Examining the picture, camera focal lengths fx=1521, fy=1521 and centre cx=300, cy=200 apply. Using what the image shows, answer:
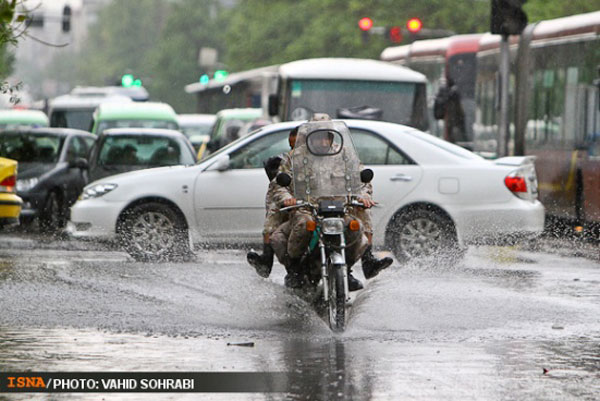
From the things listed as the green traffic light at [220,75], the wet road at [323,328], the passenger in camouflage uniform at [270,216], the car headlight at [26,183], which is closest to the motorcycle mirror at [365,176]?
the passenger in camouflage uniform at [270,216]

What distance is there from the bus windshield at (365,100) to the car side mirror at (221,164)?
6789 mm

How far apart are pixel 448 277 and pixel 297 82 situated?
9993 millimetres

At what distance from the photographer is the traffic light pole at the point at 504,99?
21859 mm

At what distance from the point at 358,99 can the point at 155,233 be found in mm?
7430

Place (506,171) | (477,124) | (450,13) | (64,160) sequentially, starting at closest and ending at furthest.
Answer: (506,171), (64,160), (477,124), (450,13)

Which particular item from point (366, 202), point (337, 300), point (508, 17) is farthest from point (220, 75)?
point (337, 300)

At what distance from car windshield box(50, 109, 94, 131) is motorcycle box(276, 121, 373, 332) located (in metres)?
23.3

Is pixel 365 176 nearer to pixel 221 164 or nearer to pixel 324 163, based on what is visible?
pixel 324 163

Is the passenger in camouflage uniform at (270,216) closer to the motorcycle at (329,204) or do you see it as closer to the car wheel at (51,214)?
the motorcycle at (329,204)

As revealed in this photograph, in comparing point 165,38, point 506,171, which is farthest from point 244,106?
point 165,38

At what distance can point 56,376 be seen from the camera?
7.88 metres

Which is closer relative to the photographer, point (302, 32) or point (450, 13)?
point (450, 13)

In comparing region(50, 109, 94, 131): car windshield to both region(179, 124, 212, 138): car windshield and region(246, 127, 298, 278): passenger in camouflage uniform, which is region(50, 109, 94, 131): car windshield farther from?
region(246, 127, 298, 278): passenger in camouflage uniform

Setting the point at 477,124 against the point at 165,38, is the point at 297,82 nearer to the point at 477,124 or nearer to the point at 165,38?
the point at 477,124
